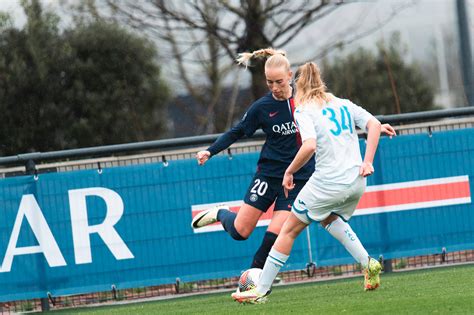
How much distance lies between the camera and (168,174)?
11.7m

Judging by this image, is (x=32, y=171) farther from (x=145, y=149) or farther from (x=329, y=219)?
(x=329, y=219)

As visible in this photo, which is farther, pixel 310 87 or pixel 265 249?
pixel 265 249

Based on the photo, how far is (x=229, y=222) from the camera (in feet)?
32.0

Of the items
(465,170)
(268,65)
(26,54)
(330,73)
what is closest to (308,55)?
(330,73)

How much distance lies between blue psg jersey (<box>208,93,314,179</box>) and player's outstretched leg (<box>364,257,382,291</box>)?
2.88 ft

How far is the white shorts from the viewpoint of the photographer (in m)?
8.68

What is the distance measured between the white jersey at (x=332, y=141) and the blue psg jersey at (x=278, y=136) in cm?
70

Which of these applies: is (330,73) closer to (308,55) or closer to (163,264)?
(308,55)

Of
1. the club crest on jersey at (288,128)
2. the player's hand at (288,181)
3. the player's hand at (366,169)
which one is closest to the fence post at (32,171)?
the club crest on jersey at (288,128)

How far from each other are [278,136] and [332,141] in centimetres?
90

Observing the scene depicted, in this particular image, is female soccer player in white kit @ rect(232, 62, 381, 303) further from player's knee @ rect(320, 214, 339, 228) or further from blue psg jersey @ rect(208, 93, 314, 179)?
blue psg jersey @ rect(208, 93, 314, 179)

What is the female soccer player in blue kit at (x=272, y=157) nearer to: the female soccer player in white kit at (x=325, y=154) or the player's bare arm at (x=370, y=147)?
the female soccer player in white kit at (x=325, y=154)

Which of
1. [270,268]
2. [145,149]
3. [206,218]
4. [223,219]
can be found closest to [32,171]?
[145,149]

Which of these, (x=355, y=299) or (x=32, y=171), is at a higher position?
(x=32, y=171)
